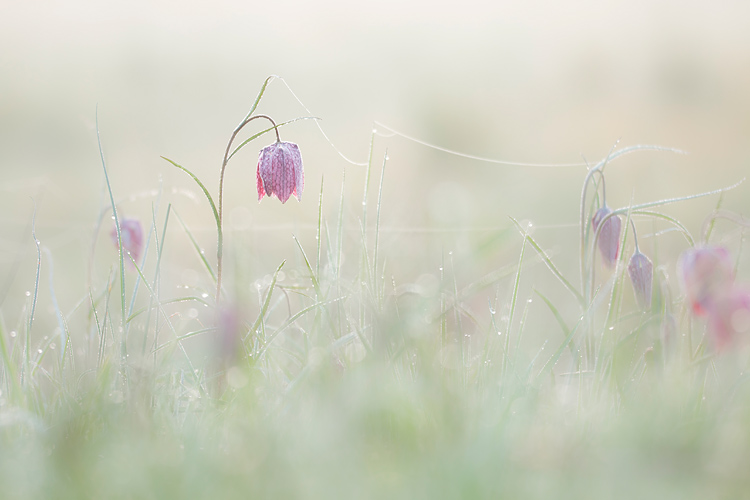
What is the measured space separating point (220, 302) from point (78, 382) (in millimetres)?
327

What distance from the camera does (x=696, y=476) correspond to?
40.1 inches

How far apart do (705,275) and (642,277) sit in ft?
1.13

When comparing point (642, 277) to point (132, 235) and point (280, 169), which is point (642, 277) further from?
point (132, 235)

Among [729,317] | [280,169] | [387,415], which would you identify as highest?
[280,169]

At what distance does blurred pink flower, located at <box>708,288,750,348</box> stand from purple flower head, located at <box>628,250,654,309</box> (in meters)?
0.40

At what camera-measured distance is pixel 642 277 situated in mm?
1842

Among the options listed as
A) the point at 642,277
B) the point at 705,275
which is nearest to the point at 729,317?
the point at 705,275

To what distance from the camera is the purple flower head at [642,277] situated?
6.01 ft

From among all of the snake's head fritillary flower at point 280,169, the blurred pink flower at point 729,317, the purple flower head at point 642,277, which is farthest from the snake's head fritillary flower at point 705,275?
the snake's head fritillary flower at point 280,169

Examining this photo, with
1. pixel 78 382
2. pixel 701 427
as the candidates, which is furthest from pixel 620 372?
pixel 78 382

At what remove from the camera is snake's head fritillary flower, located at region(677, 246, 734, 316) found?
1.48 meters

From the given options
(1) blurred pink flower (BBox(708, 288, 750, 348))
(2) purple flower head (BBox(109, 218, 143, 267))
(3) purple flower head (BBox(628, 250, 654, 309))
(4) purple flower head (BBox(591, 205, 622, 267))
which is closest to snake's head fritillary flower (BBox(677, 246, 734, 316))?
(1) blurred pink flower (BBox(708, 288, 750, 348))

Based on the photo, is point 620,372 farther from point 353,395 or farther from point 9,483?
point 9,483

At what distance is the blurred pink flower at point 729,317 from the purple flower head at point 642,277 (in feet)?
1.30
